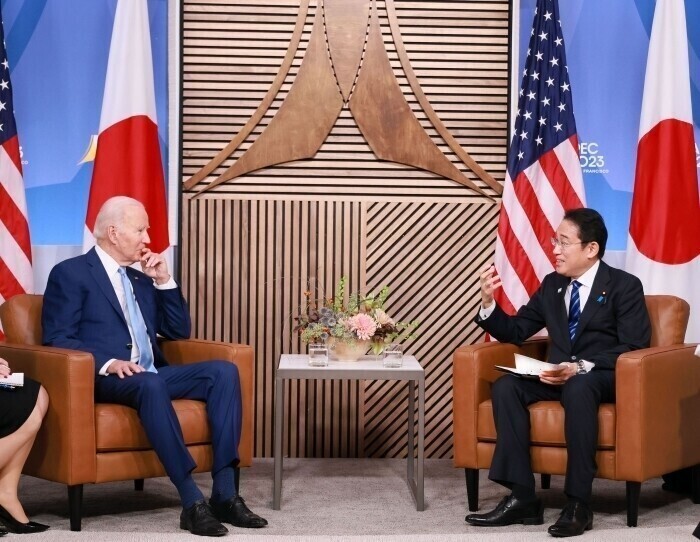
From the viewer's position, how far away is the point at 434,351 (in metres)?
5.49

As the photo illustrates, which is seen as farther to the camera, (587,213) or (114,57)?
(114,57)

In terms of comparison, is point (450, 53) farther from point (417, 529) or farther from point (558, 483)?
point (417, 529)

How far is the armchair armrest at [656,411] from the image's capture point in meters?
3.79

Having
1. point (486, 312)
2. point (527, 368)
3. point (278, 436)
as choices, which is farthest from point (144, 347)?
point (527, 368)

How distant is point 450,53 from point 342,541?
9.69 feet

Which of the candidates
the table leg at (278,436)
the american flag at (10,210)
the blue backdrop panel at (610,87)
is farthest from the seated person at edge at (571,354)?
the american flag at (10,210)

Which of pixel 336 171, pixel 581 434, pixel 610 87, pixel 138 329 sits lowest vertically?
pixel 581 434

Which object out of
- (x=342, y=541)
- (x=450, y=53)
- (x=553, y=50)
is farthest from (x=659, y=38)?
(x=342, y=541)

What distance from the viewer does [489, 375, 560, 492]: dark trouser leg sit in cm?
385

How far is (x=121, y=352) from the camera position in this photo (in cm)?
411

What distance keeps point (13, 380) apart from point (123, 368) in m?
0.43

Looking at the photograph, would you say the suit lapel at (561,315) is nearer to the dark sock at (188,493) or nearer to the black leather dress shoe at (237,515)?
the black leather dress shoe at (237,515)

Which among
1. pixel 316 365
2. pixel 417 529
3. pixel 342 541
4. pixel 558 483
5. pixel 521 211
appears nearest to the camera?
pixel 342 541

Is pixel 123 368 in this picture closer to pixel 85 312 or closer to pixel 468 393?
pixel 85 312
